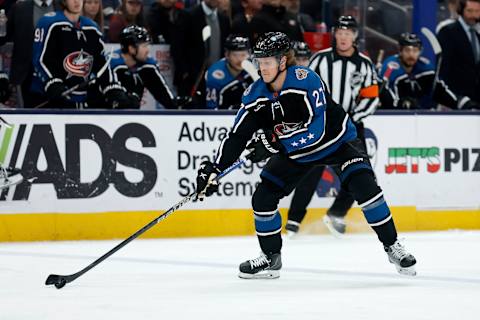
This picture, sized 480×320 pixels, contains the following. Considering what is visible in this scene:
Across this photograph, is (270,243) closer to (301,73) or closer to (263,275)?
(263,275)

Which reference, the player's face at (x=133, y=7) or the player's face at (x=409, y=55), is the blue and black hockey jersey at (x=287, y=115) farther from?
the player's face at (x=409, y=55)

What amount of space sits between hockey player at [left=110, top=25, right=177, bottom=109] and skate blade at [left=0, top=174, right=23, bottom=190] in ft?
3.43

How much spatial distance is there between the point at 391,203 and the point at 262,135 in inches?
116

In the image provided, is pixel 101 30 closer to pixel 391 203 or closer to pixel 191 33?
pixel 191 33

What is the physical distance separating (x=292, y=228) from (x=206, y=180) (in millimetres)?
2659

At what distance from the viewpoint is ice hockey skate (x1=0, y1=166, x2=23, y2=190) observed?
24.4 feet

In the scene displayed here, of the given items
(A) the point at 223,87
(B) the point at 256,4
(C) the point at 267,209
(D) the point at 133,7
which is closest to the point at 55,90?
(D) the point at 133,7

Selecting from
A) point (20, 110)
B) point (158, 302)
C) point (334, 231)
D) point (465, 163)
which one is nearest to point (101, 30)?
point (20, 110)

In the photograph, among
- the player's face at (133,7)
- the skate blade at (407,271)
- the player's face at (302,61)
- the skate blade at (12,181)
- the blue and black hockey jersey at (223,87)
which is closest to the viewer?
the skate blade at (407,271)

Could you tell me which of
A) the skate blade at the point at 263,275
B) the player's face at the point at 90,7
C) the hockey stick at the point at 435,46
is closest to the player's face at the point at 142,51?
the player's face at the point at 90,7

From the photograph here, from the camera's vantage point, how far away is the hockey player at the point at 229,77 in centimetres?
845

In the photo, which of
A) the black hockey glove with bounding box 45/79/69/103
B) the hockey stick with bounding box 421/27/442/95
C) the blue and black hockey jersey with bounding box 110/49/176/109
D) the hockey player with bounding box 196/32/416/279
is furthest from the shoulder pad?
the hockey stick with bounding box 421/27/442/95

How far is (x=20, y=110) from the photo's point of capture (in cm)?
748

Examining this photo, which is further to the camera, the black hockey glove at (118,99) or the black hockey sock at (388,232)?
the black hockey glove at (118,99)
